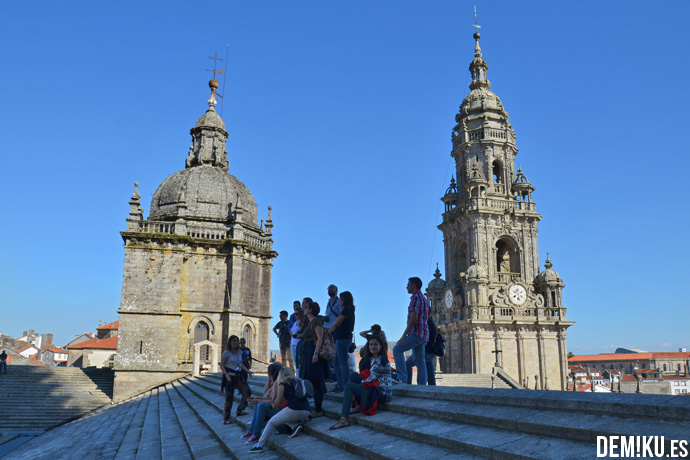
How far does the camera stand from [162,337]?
1081 inches

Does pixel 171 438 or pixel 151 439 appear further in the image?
pixel 151 439

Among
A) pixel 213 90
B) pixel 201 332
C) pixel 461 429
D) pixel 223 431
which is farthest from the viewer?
pixel 213 90

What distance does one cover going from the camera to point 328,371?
9633 millimetres

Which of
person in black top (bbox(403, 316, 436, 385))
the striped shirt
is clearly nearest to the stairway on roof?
the striped shirt

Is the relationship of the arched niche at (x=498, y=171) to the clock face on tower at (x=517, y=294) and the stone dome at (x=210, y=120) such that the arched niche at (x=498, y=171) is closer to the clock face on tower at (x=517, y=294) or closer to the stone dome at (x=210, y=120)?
the clock face on tower at (x=517, y=294)

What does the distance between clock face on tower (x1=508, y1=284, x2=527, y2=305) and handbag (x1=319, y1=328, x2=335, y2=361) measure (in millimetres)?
34293

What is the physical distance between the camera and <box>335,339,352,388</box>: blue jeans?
30.4 ft

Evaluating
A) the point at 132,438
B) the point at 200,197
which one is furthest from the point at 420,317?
the point at 200,197

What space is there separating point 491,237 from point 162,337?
26897 millimetres

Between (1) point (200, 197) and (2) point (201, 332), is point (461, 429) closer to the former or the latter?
(2) point (201, 332)

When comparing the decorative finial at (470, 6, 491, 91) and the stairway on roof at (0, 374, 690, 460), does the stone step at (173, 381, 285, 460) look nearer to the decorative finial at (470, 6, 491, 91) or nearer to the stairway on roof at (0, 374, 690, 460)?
the stairway on roof at (0, 374, 690, 460)

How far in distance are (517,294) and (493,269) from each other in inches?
106

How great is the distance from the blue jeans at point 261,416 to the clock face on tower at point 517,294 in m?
35.3

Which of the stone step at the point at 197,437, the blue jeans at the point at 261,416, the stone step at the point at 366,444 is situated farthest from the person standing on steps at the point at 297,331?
the stone step at the point at 366,444
